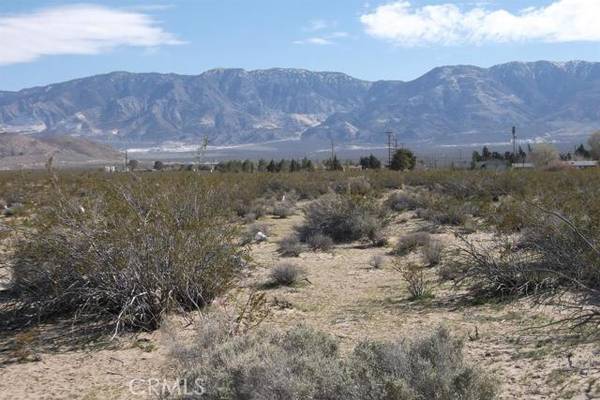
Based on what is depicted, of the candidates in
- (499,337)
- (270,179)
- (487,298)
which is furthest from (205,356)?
(270,179)

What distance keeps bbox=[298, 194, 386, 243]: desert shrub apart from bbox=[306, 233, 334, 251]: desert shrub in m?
1.32

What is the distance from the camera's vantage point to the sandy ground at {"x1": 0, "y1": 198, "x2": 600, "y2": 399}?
24.2ft

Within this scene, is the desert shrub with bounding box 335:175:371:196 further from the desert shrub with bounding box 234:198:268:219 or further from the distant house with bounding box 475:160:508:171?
the distant house with bounding box 475:160:508:171

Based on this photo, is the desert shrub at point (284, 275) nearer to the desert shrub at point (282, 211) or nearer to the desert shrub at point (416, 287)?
the desert shrub at point (416, 287)

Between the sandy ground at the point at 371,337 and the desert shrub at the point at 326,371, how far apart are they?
2.40ft

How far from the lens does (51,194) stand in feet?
35.0

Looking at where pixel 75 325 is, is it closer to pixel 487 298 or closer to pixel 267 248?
pixel 487 298

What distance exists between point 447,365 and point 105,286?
5.29 meters

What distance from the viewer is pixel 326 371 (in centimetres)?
622

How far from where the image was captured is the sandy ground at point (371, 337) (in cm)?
738

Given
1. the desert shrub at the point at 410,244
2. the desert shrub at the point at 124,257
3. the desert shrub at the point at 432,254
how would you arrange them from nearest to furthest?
the desert shrub at the point at 124,257 → the desert shrub at the point at 432,254 → the desert shrub at the point at 410,244

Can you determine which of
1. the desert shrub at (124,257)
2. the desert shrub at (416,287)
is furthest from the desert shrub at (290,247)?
the desert shrub at (124,257)

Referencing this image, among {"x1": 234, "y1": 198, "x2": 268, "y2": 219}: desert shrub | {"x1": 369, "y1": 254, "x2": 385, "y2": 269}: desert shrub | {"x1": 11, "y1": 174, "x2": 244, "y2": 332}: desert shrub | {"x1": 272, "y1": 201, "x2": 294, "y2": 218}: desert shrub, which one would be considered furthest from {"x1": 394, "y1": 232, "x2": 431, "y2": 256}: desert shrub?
{"x1": 272, "y1": 201, "x2": 294, "y2": 218}: desert shrub

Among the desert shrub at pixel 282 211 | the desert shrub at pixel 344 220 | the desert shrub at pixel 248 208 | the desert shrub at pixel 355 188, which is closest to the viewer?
the desert shrub at pixel 344 220
